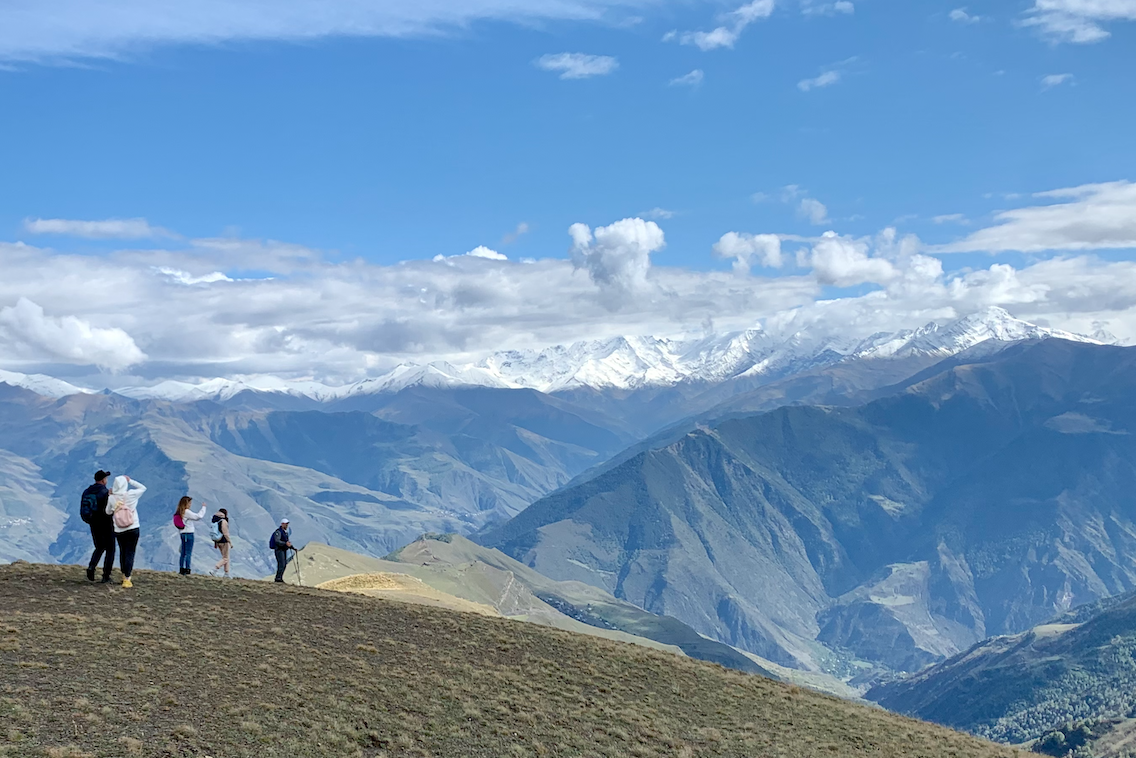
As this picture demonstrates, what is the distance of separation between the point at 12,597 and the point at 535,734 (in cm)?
2719

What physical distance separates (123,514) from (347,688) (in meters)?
13.8

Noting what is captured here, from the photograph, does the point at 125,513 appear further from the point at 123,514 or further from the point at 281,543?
the point at 281,543

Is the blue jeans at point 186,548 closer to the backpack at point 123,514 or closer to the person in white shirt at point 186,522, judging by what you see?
the person in white shirt at point 186,522

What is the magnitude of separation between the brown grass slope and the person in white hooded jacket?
306cm

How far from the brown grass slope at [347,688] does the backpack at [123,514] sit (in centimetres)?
439

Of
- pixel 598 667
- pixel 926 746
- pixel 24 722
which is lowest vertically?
pixel 926 746

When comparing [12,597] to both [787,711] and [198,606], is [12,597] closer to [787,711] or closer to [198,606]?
[198,606]

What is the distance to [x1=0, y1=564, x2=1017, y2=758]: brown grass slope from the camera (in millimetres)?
35469

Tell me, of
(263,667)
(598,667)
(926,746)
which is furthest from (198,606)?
(926,746)

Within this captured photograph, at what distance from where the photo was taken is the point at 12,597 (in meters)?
48.2

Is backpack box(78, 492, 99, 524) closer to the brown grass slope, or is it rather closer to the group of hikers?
the group of hikers

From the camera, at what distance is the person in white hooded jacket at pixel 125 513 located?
1790 inches

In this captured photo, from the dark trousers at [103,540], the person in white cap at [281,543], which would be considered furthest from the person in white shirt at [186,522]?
the person in white cap at [281,543]

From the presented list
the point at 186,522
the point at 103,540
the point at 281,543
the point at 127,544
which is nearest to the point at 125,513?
the point at 127,544
